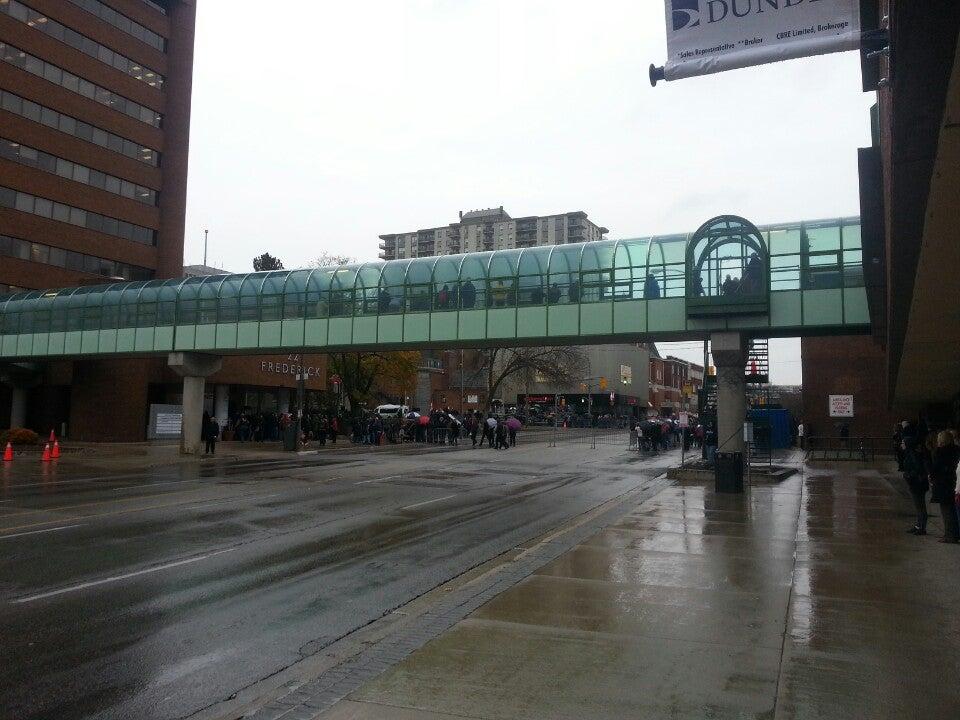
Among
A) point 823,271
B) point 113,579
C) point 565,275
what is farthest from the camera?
point 565,275

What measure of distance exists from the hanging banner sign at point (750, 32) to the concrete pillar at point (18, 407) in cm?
4649

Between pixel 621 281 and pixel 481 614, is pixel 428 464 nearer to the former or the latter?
pixel 621 281

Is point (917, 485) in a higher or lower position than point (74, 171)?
lower

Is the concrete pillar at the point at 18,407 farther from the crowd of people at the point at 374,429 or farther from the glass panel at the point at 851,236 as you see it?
the glass panel at the point at 851,236

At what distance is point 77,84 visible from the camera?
44531mm

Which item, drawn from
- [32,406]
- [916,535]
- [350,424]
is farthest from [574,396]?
[916,535]

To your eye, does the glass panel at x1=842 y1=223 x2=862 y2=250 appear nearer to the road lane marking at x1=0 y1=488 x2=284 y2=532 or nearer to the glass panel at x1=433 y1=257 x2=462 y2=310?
the glass panel at x1=433 y1=257 x2=462 y2=310

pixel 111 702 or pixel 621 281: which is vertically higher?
pixel 621 281

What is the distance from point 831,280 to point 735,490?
7.26m

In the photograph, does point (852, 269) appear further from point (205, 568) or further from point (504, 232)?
point (504, 232)

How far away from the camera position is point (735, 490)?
18.5 meters

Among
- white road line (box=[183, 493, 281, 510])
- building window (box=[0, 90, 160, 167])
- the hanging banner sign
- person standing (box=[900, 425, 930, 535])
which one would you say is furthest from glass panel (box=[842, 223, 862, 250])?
building window (box=[0, 90, 160, 167])

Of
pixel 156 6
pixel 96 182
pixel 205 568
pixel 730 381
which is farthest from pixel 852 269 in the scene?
pixel 156 6

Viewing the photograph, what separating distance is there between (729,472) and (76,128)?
1698 inches
